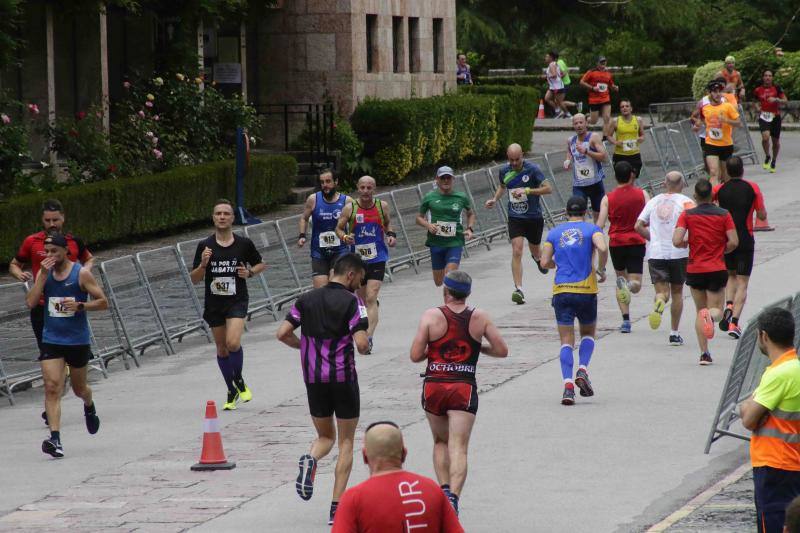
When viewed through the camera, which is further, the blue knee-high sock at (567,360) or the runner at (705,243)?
the runner at (705,243)

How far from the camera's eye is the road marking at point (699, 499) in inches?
381

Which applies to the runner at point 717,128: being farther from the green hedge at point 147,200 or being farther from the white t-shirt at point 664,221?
the white t-shirt at point 664,221

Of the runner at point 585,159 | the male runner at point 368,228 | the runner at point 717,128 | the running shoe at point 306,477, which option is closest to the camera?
the running shoe at point 306,477

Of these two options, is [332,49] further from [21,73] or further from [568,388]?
[568,388]

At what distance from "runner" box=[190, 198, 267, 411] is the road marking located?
4.68 metres

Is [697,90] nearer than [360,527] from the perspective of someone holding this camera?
No

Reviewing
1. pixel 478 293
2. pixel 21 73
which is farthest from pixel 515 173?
pixel 21 73

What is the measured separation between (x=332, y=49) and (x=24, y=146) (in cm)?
1054

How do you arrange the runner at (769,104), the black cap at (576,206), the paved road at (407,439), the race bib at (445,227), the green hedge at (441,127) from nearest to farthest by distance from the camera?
the paved road at (407,439), the black cap at (576,206), the race bib at (445,227), the runner at (769,104), the green hedge at (441,127)

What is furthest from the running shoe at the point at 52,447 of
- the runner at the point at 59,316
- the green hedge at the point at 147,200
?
the green hedge at the point at 147,200

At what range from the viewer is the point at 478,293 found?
2045 cm

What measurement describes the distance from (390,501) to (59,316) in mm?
6598

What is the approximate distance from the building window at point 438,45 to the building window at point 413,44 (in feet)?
3.66

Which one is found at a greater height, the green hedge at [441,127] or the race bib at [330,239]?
the green hedge at [441,127]
